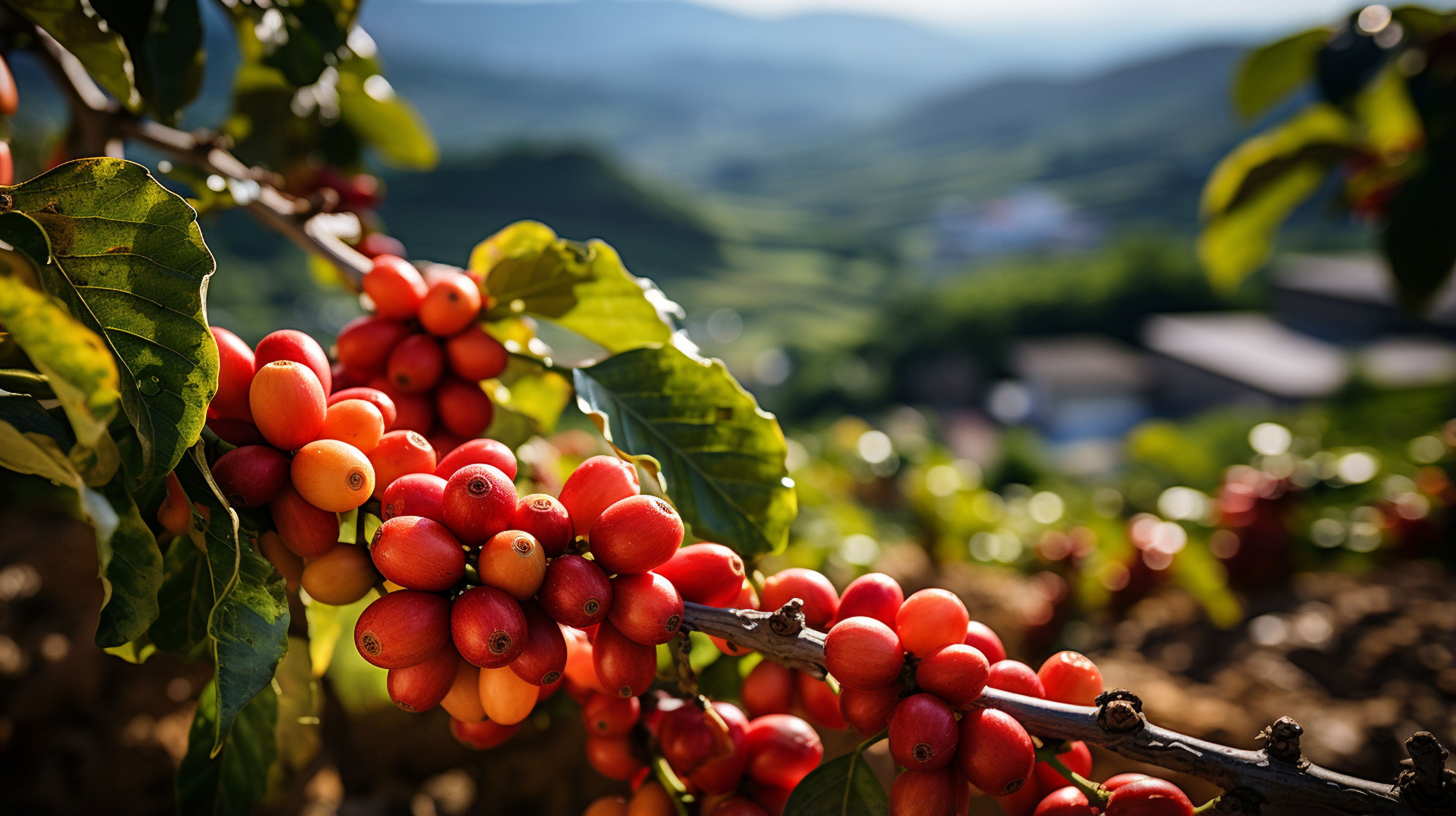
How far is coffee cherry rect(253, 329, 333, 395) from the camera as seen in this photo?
58 centimetres

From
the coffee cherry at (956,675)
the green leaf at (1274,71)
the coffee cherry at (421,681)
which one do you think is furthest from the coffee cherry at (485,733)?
the green leaf at (1274,71)

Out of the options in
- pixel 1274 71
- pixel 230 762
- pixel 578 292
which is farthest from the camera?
pixel 1274 71

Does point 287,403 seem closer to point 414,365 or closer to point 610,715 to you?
point 414,365

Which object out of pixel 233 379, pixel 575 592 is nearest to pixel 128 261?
pixel 233 379

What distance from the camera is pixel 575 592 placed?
1.66 feet

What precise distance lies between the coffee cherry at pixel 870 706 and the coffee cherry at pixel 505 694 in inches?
8.2

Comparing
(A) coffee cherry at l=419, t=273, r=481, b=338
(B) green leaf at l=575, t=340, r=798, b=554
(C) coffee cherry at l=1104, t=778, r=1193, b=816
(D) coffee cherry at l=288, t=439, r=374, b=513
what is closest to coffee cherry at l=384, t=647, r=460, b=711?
(D) coffee cherry at l=288, t=439, r=374, b=513

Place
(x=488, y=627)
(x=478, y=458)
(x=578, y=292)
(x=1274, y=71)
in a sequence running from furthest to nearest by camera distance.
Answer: (x=1274, y=71), (x=578, y=292), (x=478, y=458), (x=488, y=627)

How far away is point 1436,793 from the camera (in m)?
0.48

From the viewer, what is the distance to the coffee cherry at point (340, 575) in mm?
545

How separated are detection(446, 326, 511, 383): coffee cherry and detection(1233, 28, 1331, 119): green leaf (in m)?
1.91

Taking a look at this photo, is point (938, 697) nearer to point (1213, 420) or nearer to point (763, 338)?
point (1213, 420)

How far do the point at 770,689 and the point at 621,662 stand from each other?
7.1 inches

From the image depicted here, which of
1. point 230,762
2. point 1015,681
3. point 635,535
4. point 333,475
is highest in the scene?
point 1015,681
